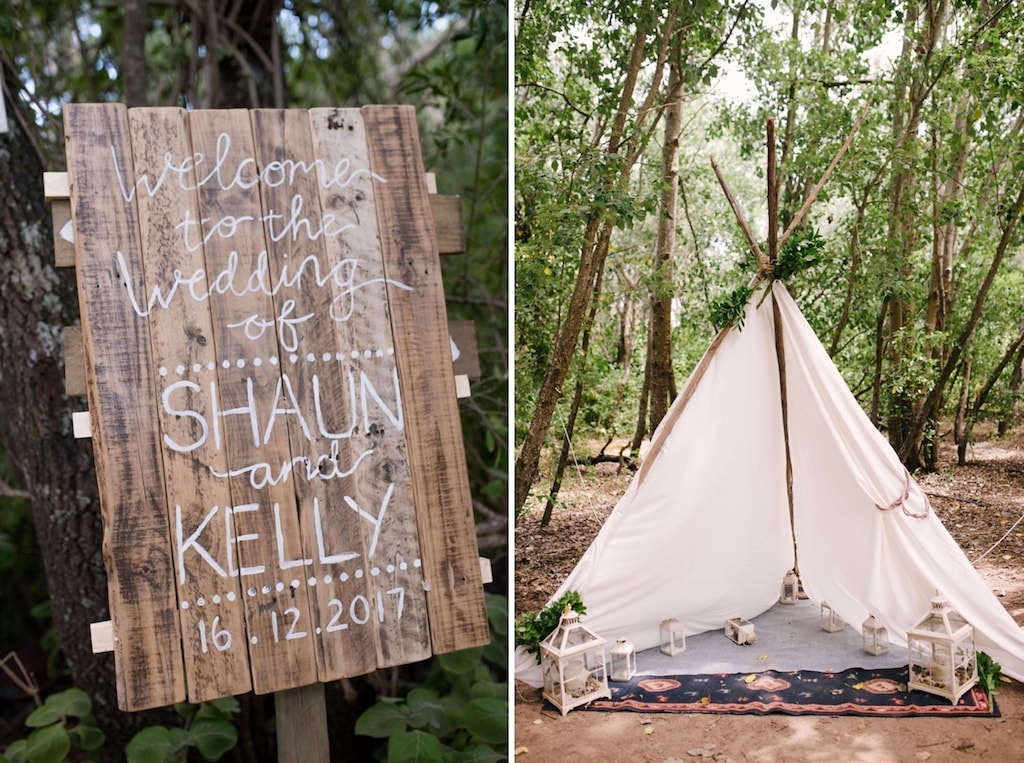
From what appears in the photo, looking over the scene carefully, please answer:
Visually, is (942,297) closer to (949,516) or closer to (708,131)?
(949,516)

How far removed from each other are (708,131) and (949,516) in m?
1.04

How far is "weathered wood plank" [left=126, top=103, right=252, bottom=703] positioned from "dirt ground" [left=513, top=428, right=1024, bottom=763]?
32.1 inches

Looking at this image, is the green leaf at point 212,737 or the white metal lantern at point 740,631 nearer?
the green leaf at point 212,737

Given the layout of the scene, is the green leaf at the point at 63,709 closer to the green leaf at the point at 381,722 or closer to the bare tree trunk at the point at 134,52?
the green leaf at the point at 381,722

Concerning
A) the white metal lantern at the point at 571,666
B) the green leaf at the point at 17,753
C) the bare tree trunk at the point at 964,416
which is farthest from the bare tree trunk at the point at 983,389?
the green leaf at the point at 17,753

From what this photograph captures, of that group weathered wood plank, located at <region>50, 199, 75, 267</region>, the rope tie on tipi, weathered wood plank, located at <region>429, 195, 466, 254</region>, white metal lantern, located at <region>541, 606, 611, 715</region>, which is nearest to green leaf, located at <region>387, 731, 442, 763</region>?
white metal lantern, located at <region>541, 606, 611, 715</region>

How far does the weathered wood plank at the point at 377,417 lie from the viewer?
1348mm

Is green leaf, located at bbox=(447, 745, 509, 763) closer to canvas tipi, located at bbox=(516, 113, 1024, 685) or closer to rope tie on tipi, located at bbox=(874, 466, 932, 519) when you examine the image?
canvas tipi, located at bbox=(516, 113, 1024, 685)

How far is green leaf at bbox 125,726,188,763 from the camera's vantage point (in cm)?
175

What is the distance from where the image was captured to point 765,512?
7.72ft

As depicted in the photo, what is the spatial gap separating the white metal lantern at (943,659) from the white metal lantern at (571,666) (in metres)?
0.70

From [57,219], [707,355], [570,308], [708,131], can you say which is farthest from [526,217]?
[57,219]

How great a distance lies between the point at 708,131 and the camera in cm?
189

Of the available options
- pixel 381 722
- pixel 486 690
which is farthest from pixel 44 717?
pixel 486 690
